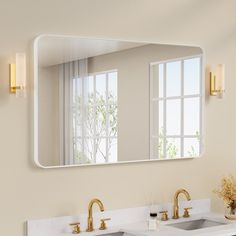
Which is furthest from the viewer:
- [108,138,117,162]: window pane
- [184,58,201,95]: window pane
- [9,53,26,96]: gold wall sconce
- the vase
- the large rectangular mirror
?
[184,58,201,95]: window pane

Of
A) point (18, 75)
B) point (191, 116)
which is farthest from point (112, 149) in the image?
point (18, 75)

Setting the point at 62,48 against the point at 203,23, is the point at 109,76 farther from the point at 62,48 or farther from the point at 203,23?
the point at 203,23

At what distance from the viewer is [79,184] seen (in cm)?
326

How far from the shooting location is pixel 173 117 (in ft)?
11.9

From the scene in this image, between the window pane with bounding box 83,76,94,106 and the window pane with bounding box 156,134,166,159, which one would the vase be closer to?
the window pane with bounding box 156,134,166,159

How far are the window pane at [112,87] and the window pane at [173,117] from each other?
16.5 inches

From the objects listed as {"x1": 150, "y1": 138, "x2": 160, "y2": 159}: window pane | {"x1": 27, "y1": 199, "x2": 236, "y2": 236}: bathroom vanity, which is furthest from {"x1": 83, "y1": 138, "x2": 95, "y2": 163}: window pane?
{"x1": 150, "y1": 138, "x2": 160, "y2": 159}: window pane

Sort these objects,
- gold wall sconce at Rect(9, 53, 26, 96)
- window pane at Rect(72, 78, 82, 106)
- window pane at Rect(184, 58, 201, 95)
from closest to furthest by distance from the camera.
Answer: gold wall sconce at Rect(9, 53, 26, 96), window pane at Rect(72, 78, 82, 106), window pane at Rect(184, 58, 201, 95)

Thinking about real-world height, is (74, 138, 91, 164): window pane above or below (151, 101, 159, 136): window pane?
below

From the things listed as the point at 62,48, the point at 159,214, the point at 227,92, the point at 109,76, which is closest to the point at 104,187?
the point at 159,214

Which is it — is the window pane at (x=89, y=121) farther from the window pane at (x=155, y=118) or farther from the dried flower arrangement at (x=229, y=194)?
the dried flower arrangement at (x=229, y=194)

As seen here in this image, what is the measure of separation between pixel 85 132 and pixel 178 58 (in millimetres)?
871

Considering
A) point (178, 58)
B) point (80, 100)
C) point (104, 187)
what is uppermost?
point (178, 58)

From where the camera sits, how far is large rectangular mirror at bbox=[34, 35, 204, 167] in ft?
10.3
